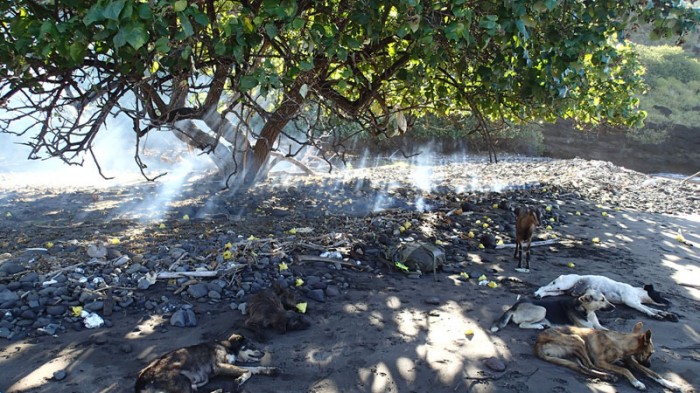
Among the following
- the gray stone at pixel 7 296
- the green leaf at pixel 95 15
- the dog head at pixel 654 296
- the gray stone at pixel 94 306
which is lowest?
the dog head at pixel 654 296

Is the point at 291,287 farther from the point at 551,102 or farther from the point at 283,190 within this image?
the point at 283,190

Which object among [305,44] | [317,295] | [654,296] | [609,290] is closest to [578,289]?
[609,290]

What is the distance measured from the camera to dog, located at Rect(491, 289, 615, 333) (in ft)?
15.2

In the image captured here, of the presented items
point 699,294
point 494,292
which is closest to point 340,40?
point 494,292

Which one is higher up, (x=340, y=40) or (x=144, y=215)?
(x=340, y=40)

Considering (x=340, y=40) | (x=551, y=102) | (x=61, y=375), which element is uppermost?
(x=340, y=40)

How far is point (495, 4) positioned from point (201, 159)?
11663 mm

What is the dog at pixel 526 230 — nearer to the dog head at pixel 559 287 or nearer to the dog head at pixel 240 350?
the dog head at pixel 559 287

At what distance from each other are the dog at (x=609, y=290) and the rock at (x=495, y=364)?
5.50 ft

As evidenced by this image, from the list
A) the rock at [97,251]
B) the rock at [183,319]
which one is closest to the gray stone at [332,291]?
the rock at [183,319]

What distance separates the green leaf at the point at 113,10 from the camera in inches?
115

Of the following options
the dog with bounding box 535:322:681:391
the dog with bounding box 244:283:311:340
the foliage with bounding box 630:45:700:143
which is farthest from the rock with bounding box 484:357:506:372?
the foliage with bounding box 630:45:700:143

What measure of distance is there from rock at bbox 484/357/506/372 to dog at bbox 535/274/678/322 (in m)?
1.68

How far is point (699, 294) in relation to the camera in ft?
19.2
